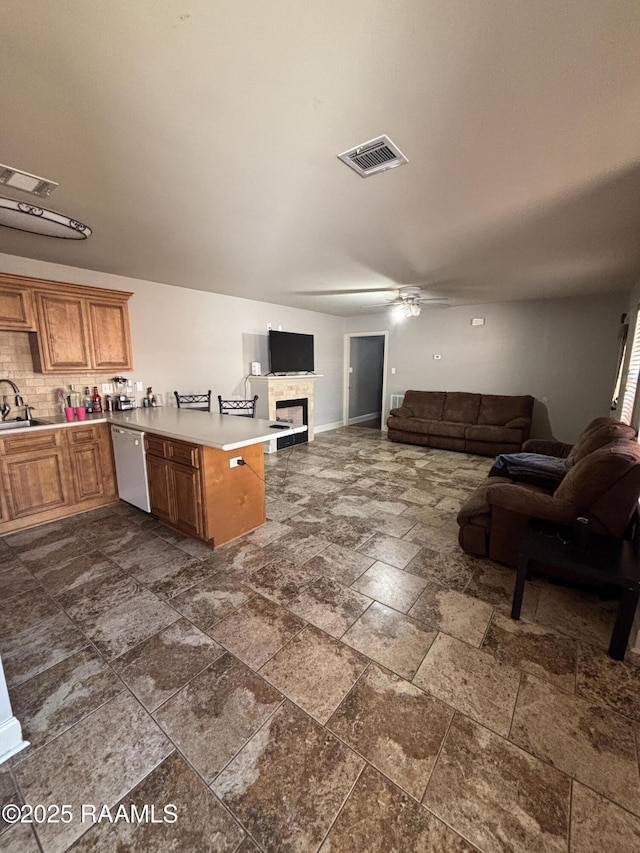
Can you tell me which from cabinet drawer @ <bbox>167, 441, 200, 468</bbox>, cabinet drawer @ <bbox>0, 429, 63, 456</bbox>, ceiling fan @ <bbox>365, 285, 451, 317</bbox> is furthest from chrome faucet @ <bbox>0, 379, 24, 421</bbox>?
ceiling fan @ <bbox>365, 285, 451, 317</bbox>

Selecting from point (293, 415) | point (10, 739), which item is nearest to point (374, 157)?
point (10, 739)

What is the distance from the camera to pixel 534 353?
18.7ft

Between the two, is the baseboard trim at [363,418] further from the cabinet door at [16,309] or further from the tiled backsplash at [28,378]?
the cabinet door at [16,309]

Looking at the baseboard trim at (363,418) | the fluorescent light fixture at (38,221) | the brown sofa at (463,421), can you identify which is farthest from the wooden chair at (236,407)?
the baseboard trim at (363,418)

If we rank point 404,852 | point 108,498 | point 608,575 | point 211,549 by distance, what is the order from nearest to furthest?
point 404,852 < point 608,575 < point 211,549 < point 108,498

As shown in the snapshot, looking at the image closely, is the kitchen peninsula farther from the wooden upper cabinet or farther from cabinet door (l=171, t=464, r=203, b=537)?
the wooden upper cabinet

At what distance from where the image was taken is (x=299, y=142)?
1.55 metres

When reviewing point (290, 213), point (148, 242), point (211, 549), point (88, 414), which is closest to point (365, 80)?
point (290, 213)

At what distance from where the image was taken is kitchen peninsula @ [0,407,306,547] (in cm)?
260

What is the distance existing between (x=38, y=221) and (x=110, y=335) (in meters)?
1.44

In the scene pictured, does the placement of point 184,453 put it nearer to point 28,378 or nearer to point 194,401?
point 28,378

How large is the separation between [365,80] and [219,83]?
0.54 meters

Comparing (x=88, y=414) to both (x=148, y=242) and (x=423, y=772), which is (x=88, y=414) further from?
(x=423, y=772)

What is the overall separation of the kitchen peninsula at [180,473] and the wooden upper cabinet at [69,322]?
0.63 m
